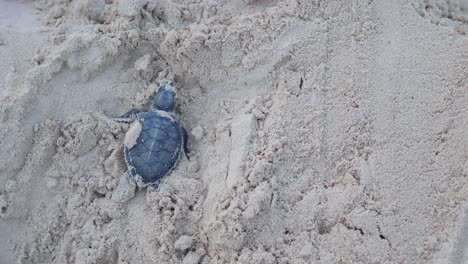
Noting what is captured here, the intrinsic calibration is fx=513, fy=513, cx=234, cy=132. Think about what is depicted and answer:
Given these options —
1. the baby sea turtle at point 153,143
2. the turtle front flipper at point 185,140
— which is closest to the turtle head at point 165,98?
the baby sea turtle at point 153,143

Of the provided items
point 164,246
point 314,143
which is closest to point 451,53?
point 314,143

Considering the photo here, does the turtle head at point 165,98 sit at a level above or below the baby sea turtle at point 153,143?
above

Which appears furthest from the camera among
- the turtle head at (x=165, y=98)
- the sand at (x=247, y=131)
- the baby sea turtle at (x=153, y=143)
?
the turtle head at (x=165, y=98)

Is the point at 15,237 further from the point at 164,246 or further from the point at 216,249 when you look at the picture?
the point at 216,249

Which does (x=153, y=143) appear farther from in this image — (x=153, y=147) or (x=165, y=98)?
(x=165, y=98)

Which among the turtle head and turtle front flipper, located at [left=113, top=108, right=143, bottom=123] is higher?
the turtle head

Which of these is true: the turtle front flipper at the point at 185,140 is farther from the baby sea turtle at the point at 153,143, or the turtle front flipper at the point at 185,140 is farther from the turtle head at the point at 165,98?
the turtle head at the point at 165,98

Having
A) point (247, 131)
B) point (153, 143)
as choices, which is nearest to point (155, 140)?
point (153, 143)

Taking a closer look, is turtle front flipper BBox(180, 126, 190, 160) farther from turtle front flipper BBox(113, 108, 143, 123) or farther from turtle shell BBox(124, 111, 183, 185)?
turtle front flipper BBox(113, 108, 143, 123)

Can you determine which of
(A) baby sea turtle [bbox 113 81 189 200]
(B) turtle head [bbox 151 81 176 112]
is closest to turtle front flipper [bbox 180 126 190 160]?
(A) baby sea turtle [bbox 113 81 189 200]
